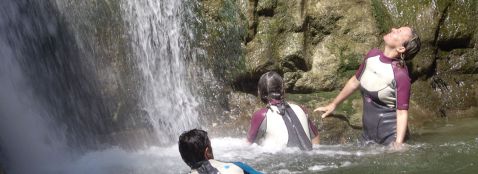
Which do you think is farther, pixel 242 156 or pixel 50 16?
pixel 50 16

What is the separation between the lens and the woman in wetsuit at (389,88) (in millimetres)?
5496

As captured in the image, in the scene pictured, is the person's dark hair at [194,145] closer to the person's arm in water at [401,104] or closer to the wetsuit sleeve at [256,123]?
the wetsuit sleeve at [256,123]

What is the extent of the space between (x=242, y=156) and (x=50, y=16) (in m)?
3.69

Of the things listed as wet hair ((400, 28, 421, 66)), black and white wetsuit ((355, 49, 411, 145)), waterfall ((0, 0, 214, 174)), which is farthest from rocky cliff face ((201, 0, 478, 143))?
wet hair ((400, 28, 421, 66))

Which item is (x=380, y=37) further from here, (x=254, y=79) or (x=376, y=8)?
(x=254, y=79)

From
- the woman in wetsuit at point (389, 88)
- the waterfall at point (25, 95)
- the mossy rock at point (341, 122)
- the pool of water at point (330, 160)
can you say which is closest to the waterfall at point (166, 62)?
the waterfall at point (25, 95)

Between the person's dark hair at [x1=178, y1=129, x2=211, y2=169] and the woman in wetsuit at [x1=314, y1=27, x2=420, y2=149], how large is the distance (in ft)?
7.79

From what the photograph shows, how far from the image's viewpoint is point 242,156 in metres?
6.05

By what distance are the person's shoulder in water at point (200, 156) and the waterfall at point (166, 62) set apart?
→ 5340 mm

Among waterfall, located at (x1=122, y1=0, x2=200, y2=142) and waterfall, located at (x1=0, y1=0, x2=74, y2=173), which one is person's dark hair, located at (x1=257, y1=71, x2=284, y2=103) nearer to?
waterfall, located at (x1=0, y1=0, x2=74, y2=173)

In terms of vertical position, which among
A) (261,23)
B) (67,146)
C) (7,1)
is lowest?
(67,146)

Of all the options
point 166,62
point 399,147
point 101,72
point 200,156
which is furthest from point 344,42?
point 200,156

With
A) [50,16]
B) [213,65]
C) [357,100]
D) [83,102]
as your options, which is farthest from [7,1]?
[357,100]

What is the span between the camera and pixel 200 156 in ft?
11.9
